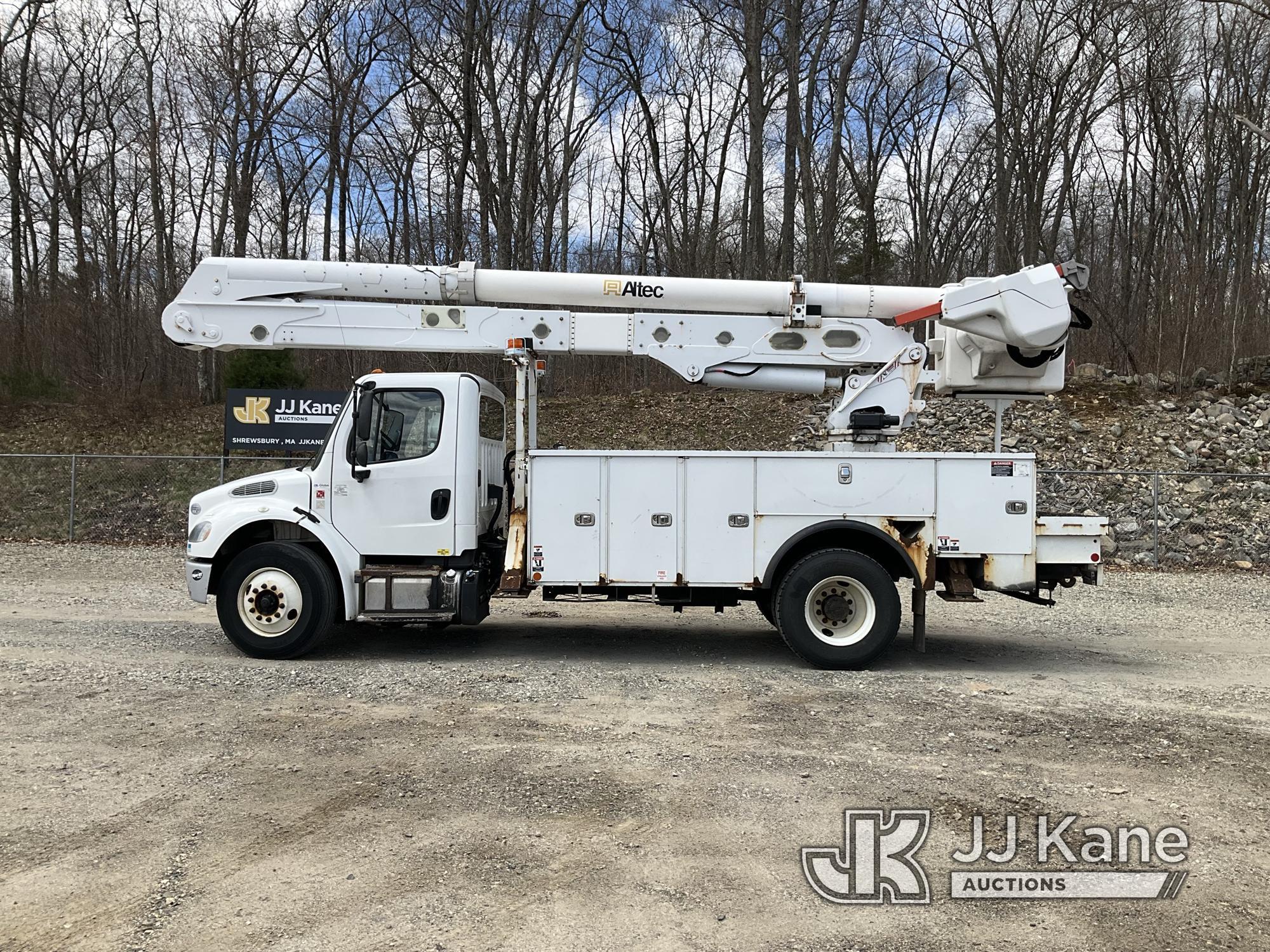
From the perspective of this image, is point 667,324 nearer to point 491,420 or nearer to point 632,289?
point 632,289

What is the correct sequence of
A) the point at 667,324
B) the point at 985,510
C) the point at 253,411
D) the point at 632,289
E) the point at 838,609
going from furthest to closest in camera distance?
the point at 253,411
the point at 632,289
the point at 667,324
the point at 838,609
the point at 985,510

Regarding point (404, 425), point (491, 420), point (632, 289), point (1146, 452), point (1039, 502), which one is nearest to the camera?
point (404, 425)

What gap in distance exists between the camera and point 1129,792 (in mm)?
5219

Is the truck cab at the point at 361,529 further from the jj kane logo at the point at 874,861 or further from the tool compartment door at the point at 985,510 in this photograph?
the jj kane logo at the point at 874,861

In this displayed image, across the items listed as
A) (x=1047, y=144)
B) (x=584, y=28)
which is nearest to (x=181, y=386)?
(x=584, y=28)

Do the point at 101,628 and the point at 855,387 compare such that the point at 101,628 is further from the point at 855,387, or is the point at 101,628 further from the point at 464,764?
the point at 855,387

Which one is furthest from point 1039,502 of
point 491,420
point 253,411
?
point 253,411

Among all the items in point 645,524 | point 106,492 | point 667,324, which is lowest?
point 106,492

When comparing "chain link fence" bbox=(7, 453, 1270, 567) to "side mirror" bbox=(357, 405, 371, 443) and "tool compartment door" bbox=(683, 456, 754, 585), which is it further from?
"tool compartment door" bbox=(683, 456, 754, 585)

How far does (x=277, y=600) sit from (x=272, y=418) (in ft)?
34.9

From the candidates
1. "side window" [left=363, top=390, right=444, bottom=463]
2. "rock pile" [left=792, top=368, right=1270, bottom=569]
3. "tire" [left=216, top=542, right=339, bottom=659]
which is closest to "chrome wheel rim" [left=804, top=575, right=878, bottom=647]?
"side window" [left=363, top=390, right=444, bottom=463]

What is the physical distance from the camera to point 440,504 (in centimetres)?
826

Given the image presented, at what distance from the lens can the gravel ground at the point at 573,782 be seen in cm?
373

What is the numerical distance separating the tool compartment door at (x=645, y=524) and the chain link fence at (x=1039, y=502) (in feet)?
31.8
